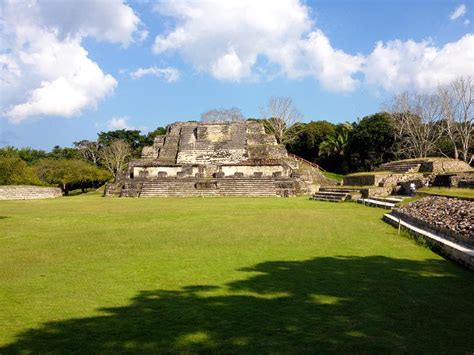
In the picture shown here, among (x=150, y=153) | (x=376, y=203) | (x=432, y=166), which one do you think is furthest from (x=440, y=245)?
(x=150, y=153)

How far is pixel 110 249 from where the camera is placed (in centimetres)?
678

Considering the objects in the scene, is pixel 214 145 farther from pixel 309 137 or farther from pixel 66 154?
pixel 66 154

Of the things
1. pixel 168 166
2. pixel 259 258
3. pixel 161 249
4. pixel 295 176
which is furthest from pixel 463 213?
pixel 168 166

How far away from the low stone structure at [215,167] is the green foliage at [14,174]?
8.47 meters

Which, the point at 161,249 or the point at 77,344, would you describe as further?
the point at 161,249

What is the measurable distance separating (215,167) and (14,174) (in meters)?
14.6

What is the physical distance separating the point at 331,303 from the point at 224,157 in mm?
25394

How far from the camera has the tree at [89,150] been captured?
56.2 m

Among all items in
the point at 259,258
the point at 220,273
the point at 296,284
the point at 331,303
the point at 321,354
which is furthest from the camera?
the point at 259,258

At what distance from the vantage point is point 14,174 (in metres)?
29.4

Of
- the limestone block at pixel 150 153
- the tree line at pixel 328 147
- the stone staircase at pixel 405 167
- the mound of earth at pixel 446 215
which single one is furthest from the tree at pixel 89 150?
the mound of earth at pixel 446 215

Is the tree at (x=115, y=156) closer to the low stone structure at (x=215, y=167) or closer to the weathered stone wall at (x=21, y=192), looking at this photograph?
the low stone structure at (x=215, y=167)

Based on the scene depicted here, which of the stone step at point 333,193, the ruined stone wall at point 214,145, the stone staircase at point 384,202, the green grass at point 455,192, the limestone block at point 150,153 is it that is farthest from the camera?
the limestone block at point 150,153

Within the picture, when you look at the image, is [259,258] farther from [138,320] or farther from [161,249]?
[138,320]
